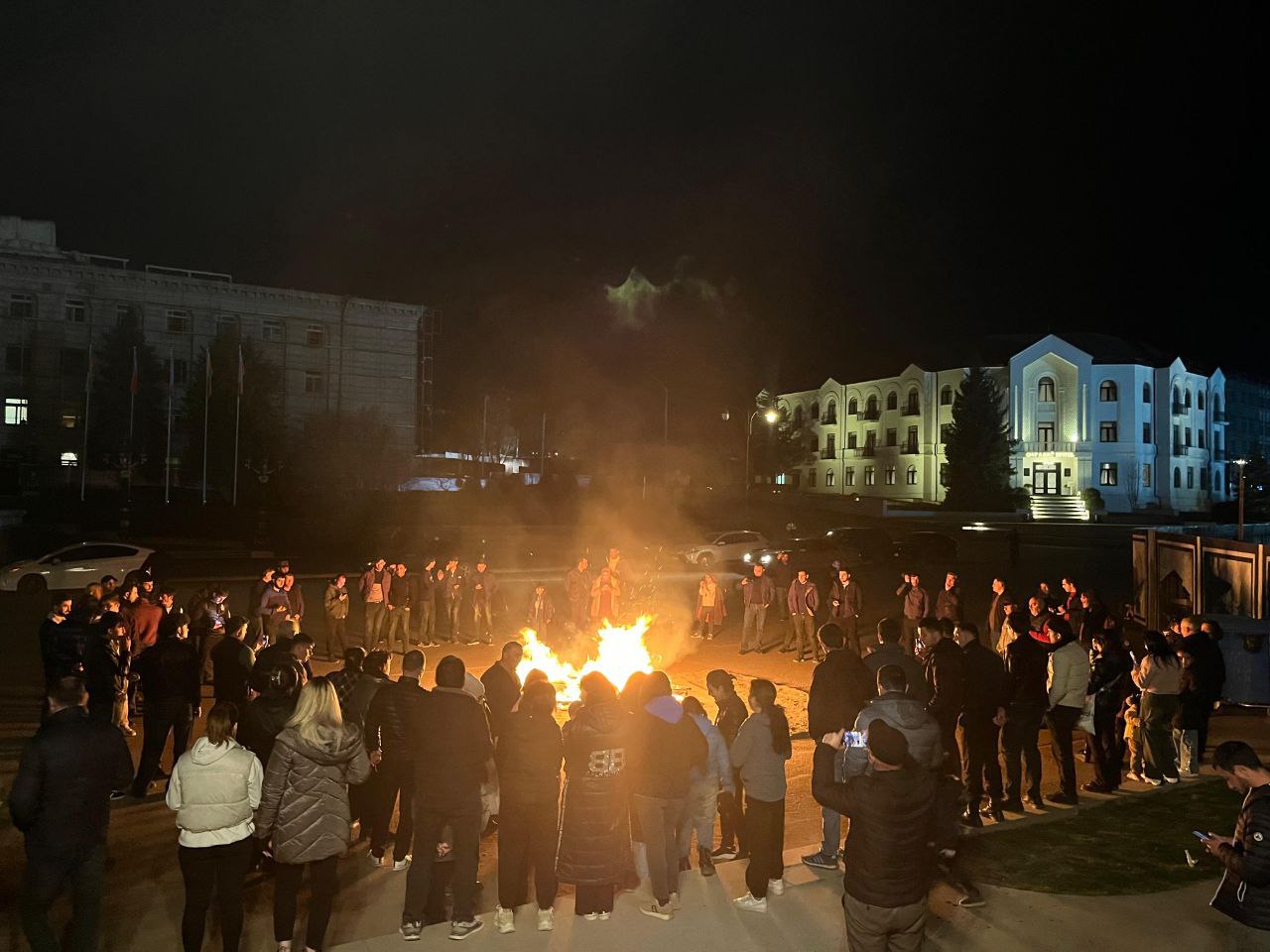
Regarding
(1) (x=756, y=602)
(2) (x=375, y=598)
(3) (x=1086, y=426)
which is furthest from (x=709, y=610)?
(3) (x=1086, y=426)

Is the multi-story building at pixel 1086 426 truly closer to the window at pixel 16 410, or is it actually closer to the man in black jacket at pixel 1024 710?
the man in black jacket at pixel 1024 710

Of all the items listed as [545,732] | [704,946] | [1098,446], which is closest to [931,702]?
[704,946]

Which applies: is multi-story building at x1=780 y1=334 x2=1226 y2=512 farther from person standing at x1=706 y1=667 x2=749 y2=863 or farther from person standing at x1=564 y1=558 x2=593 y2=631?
person standing at x1=706 y1=667 x2=749 y2=863

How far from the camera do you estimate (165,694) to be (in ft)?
27.0

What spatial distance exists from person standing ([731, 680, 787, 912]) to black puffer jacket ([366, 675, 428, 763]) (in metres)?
2.38

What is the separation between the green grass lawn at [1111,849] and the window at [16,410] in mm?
55434

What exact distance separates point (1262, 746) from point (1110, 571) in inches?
896

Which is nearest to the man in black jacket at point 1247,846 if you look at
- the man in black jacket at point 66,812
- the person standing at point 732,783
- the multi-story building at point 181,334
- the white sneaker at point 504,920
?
the person standing at point 732,783

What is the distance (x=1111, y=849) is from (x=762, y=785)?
3.52 metres

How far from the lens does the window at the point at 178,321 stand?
5203 centimetres

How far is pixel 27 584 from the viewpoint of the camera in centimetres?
2206

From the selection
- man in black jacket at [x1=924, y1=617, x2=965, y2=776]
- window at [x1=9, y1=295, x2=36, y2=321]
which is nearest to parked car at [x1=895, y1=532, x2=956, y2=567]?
man in black jacket at [x1=924, y1=617, x2=965, y2=776]

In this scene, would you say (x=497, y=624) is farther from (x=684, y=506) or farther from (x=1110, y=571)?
(x=684, y=506)

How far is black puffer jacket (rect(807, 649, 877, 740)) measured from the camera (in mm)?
7180
